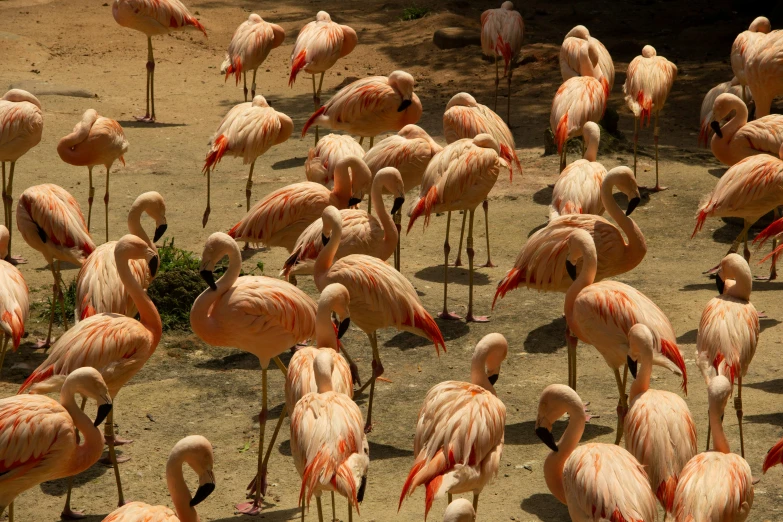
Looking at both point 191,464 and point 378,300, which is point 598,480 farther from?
point 378,300

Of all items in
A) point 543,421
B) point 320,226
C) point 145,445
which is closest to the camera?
point 543,421

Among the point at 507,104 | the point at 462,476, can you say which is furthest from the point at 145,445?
the point at 507,104

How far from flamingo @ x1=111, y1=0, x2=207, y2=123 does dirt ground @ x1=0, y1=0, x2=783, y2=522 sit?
0.59m

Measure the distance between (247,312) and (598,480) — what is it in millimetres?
2258

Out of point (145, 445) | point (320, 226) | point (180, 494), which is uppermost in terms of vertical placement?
point (320, 226)

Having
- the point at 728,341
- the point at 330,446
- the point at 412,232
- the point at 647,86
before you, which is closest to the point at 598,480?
the point at 330,446

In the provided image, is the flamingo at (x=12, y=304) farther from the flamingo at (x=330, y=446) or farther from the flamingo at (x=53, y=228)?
the flamingo at (x=330, y=446)

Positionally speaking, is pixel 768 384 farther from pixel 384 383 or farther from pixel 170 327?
pixel 170 327

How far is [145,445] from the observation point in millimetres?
5910

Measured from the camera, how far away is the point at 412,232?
9.62 meters

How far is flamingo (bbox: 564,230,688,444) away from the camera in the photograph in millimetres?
5477

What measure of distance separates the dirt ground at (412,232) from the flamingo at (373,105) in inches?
42.6

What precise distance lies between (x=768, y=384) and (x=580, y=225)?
150 cm

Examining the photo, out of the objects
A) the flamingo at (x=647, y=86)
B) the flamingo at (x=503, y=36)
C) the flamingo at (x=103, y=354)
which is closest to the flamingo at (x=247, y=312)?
the flamingo at (x=103, y=354)
